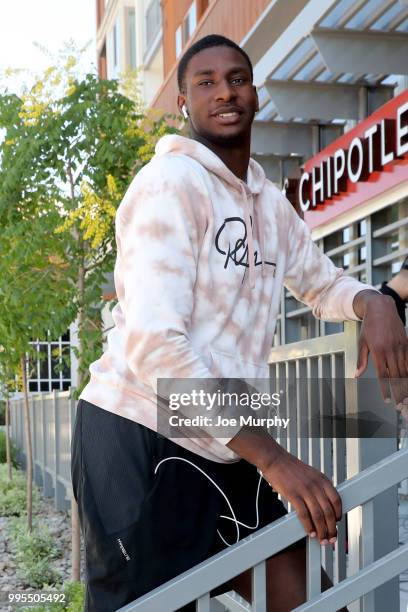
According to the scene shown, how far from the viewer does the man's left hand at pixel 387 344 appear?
2070mm

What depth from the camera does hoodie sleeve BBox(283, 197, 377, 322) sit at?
234cm

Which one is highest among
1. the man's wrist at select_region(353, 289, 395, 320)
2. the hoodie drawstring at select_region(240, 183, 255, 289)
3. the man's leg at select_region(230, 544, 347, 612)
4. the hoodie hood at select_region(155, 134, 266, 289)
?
the hoodie hood at select_region(155, 134, 266, 289)

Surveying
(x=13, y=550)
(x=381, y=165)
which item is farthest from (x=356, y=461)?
(x=13, y=550)

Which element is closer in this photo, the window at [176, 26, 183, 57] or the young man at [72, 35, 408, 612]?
the young man at [72, 35, 408, 612]

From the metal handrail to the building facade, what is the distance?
6279 millimetres

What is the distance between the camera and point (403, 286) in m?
2.26

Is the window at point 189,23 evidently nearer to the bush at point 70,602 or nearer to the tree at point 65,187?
the tree at point 65,187

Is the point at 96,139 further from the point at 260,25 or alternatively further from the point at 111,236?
the point at 260,25

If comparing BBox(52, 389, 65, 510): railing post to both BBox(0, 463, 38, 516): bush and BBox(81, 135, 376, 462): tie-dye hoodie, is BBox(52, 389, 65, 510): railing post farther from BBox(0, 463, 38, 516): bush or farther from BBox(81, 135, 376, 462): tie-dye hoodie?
BBox(81, 135, 376, 462): tie-dye hoodie

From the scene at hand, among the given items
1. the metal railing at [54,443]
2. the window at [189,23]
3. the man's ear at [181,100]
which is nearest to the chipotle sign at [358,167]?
the metal railing at [54,443]

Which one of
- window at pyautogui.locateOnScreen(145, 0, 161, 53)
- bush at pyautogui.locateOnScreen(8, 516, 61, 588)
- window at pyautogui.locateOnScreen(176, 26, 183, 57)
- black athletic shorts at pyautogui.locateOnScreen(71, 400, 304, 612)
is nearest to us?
black athletic shorts at pyautogui.locateOnScreen(71, 400, 304, 612)

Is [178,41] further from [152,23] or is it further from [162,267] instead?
[162,267]

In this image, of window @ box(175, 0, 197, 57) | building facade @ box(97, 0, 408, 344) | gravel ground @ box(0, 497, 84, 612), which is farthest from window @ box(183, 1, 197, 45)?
gravel ground @ box(0, 497, 84, 612)
